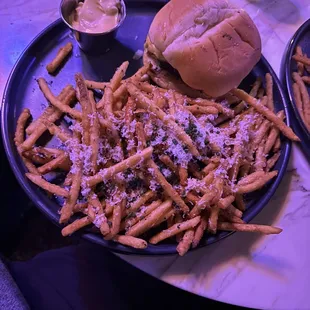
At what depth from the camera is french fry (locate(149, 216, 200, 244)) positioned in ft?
3.88

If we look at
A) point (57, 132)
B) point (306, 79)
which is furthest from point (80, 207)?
point (306, 79)

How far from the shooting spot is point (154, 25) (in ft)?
4.97

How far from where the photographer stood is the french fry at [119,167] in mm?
1161

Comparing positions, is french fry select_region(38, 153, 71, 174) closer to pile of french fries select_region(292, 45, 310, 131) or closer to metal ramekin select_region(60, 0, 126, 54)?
metal ramekin select_region(60, 0, 126, 54)

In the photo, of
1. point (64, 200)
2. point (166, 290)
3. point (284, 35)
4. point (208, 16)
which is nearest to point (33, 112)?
point (64, 200)

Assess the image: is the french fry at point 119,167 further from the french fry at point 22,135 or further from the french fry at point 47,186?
the french fry at point 22,135

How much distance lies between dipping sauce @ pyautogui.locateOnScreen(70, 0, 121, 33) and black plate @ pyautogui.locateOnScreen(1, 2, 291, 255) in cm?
11

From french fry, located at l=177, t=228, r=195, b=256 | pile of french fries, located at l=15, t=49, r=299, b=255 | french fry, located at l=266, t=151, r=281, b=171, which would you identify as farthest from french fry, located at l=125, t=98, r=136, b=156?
french fry, located at l=266, t=151, r=281, b=171

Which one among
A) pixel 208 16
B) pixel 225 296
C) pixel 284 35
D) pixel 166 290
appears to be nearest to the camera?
pixel 225 296

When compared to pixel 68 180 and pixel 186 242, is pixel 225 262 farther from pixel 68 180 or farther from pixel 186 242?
pixel 68 180

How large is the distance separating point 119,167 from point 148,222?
7.7 inches

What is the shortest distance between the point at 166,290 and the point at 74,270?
16.5 inches

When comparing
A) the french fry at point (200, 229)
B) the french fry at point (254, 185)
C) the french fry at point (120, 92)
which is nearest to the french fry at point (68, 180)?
the french fry at point (120, 92)

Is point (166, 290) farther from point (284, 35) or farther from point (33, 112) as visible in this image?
point (284, 35)
